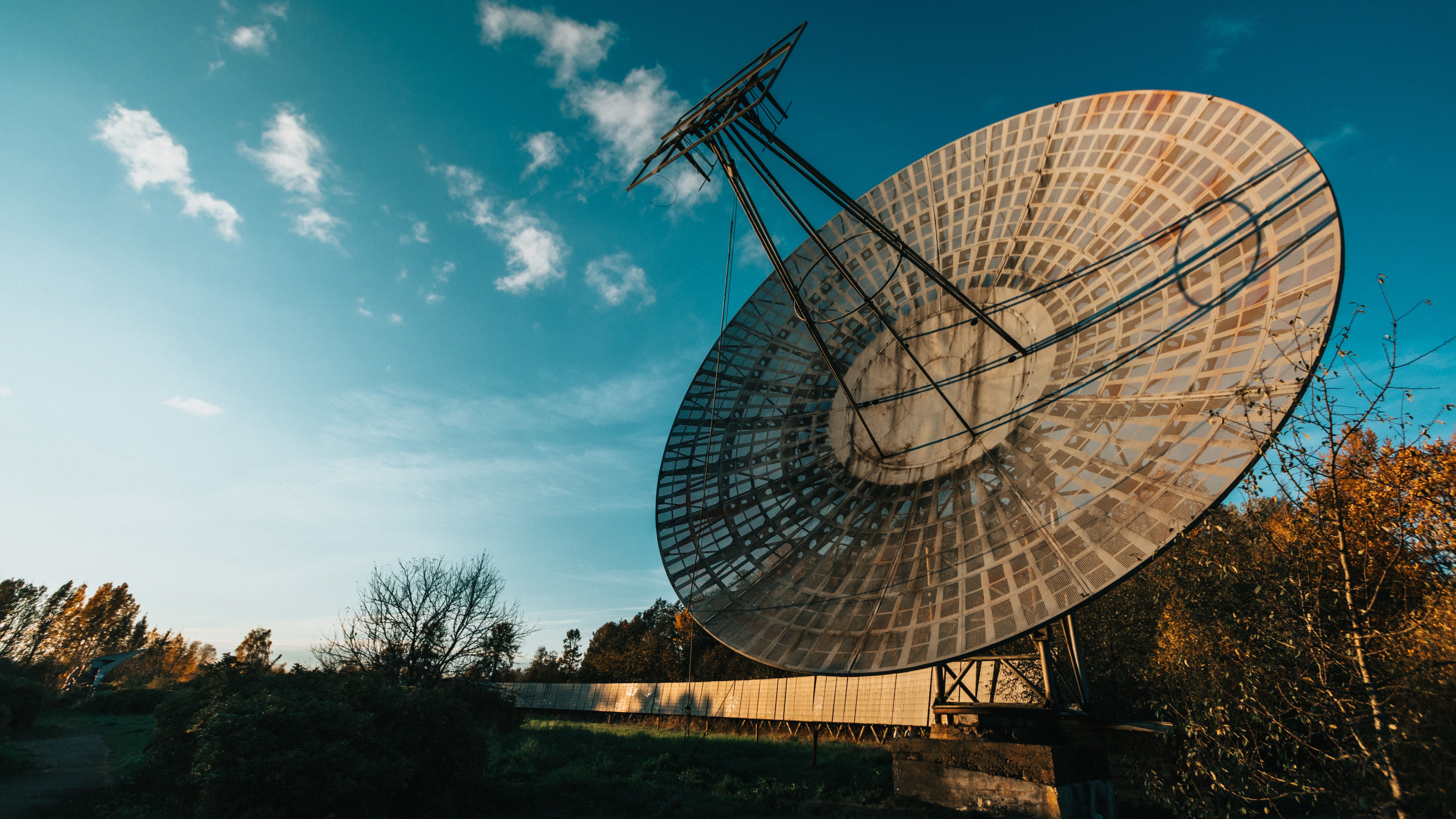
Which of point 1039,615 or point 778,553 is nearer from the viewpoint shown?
point 1039,615

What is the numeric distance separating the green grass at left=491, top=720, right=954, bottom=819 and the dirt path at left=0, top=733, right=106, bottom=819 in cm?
997

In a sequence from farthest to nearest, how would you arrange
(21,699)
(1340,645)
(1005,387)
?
(21,699) < (1005,387) < (1340,645)

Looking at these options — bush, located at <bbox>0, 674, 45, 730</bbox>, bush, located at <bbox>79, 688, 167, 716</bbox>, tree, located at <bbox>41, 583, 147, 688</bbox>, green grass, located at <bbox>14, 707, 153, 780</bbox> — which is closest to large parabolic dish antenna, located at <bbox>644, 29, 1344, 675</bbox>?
green grass, located at <bbox>14, 707, 153, 780</bbox>

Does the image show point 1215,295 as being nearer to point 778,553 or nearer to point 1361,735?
point 1361,735

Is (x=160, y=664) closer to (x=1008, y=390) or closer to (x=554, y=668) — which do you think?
(x=554, y=668)

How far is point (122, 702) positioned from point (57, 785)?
46.6 m

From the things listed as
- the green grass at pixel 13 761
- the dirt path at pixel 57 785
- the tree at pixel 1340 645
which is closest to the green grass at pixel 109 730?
the dirt path at pixel 57 785

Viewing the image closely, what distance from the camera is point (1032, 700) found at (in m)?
15.5

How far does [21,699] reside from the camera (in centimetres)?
3075

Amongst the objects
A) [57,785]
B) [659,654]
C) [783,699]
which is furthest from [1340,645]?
[659,654]

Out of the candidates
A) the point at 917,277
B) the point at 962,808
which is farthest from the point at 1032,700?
the point at 917,277

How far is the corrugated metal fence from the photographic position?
28562mm

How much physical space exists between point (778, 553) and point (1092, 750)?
8.55 meters

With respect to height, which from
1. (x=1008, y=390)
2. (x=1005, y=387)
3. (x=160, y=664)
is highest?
(x=1005, y=387)
